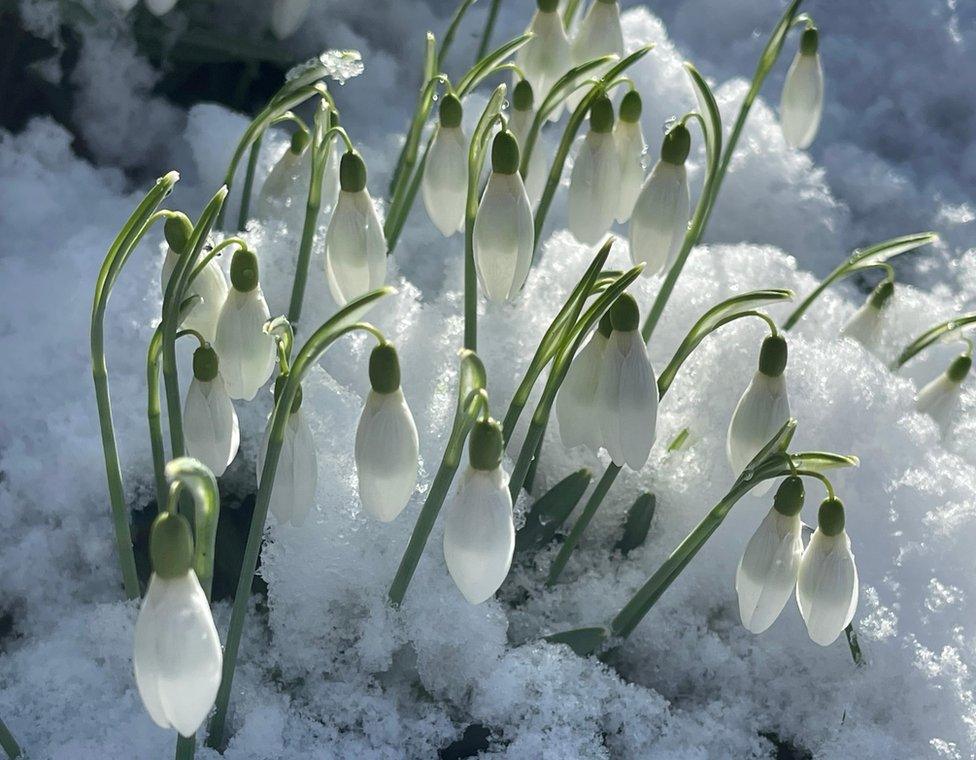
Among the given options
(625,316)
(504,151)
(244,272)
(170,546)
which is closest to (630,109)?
(504,151)

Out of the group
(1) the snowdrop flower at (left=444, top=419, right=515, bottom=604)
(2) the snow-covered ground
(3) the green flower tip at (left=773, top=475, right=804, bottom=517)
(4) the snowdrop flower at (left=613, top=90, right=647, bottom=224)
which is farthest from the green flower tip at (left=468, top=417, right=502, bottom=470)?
(4) the snowdrop flower at (left=613, top=90, right=647, bottom=224)

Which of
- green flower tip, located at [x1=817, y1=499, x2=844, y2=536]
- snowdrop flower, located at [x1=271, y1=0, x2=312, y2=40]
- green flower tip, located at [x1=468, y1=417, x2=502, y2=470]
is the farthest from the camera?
snowdrop flower, located at [x1=271, y1=0, x2=312, y2=40]

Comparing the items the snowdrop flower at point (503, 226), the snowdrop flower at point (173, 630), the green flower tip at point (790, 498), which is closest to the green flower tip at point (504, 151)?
the snowdrop flower at point (503, 226)

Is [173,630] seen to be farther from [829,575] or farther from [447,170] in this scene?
[447,170]

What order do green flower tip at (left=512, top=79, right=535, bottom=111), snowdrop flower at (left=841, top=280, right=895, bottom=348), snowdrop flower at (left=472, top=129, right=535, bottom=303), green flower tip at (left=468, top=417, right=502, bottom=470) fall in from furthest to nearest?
snowdrop flower at (left=841, top=280, right=895, bottom=348)
green flower tip at (left=512, top=79, right=535, bottom=111)
snowdrop flower at (left=472, top=129, right=535, bottom=303)
green flower tip at (left=468, top=417, right=502, bottom=470)

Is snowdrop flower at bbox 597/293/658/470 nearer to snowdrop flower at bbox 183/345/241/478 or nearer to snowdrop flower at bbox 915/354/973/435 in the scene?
snowdrop flower at bbox 183/345/241/478

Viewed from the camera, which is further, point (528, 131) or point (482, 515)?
point (528, 131)
